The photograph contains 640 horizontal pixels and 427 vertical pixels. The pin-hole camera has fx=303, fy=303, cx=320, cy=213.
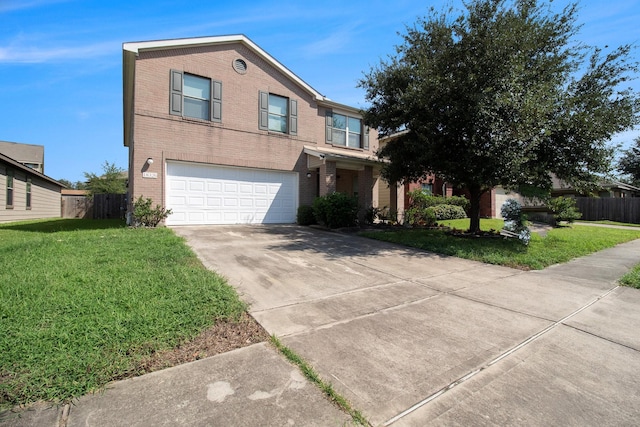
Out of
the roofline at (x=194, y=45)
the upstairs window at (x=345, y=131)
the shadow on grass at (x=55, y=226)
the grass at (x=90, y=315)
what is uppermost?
the roofline at (x=194, y=45)

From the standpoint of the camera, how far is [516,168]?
23.4 feet

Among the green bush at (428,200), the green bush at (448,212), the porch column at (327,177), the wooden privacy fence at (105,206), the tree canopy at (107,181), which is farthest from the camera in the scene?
the tree canopy at (107,181)

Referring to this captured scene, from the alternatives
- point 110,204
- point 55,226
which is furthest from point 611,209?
point 110,204

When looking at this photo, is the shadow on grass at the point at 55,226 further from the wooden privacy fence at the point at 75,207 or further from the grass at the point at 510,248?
the grass at the point at 510,248

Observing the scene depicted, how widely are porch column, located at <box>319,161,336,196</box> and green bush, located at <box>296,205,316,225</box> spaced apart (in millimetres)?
902

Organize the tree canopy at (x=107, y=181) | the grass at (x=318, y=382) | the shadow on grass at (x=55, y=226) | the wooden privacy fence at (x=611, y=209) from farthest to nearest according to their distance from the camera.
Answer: the tree canopy at (x=107, y=181) → the wooden privacy fence at (x=611, y=209) → the shadow on grass at (x=55, y=226) → the grass at (x=318, y=382)

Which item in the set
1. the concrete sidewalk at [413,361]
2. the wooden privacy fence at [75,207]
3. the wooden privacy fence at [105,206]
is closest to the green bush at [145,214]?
the concrete sidewalk at [413,361]

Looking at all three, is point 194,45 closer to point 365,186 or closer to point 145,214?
point 145,214

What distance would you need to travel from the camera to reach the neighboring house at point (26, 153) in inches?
1108

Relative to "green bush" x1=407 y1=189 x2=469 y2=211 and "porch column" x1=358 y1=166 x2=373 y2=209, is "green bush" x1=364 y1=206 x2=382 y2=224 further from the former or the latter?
"green bush" x1=407 y1=189 x2=469 y2=211

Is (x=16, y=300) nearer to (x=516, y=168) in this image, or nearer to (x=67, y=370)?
(x=67, y=370)

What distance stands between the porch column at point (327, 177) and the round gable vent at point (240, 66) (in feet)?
16.5

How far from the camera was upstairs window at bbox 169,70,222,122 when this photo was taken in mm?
10883

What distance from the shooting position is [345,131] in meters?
15.3
